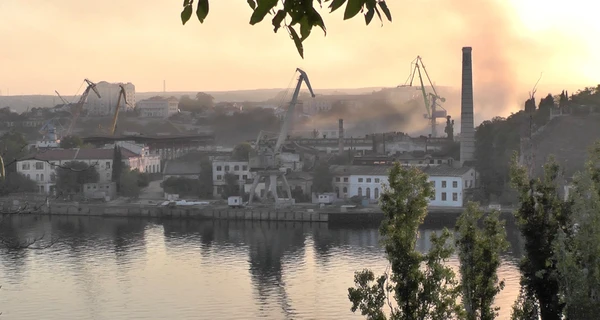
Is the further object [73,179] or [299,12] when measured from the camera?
[73,179]

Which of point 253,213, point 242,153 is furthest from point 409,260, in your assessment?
point 242,153

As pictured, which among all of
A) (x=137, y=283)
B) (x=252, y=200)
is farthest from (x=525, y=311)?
(x=252, y=200)

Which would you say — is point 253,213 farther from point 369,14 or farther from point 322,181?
point 369,14

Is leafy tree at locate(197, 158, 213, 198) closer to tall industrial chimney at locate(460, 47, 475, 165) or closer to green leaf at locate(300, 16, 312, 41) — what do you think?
tall industrial chimney at locate(460, 47, 475, 165)

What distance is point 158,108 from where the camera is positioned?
31.8 meters

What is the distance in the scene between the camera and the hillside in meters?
14.0

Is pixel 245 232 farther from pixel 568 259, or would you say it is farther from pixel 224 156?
pixel 568 259

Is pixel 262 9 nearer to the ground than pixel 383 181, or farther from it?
farther from it

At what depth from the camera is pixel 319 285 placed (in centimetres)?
793

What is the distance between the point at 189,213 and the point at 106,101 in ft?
75.8

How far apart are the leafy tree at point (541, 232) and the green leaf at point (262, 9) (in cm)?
331

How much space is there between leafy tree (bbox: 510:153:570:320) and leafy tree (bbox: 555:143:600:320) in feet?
0.45

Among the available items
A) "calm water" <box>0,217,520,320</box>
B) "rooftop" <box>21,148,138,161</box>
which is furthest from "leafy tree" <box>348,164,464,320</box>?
"rooftop" <box>21,148,138,161</box>

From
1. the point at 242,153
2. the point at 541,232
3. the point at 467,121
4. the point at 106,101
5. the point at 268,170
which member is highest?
the point at 106,101
